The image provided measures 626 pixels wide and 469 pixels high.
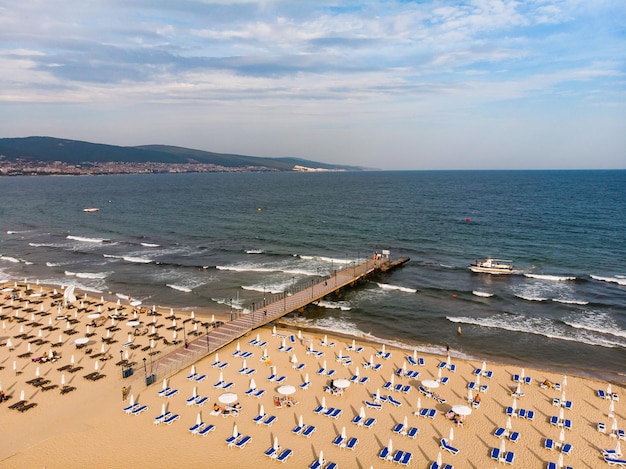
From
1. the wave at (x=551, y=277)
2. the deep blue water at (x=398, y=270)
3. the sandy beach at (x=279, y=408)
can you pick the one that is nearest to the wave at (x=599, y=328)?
the deep blue water at (x=398, y=270)

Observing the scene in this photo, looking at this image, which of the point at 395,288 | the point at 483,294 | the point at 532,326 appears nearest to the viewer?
the point at 532,326

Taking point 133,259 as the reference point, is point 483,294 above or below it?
above

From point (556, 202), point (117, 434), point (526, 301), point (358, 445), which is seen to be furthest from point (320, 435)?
point (556, 202)

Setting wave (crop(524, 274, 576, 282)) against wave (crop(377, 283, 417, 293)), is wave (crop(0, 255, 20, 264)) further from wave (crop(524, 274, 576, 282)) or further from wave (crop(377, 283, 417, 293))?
wave (crop(524, 274, 576, 282))

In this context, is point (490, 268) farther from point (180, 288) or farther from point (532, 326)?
point (180, 288)

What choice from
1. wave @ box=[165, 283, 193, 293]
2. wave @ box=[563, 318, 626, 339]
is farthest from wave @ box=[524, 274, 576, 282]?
wave @ box=[165, 283, 193, 293]

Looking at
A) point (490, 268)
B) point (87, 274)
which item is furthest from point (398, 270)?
point (87, 274)
